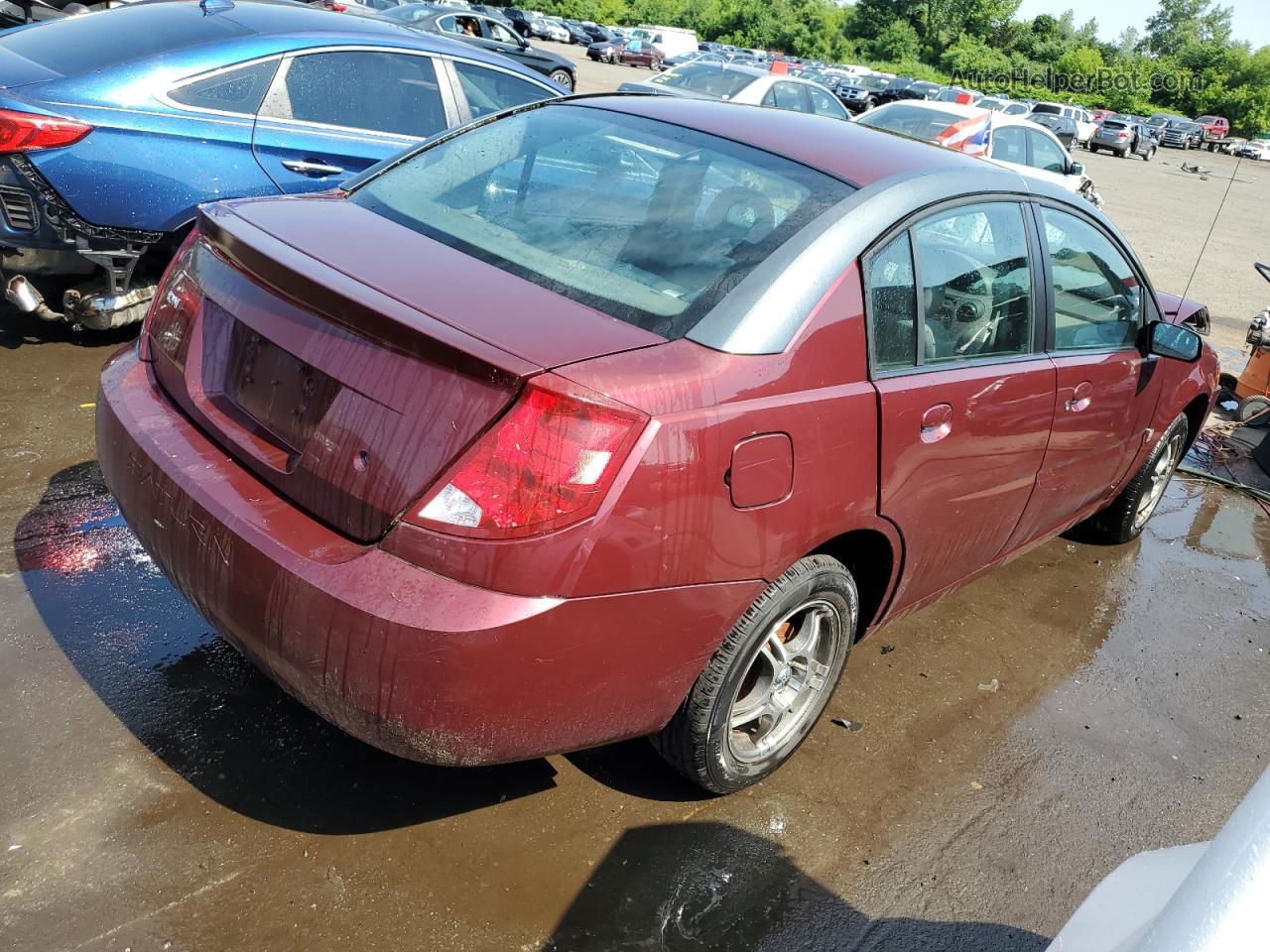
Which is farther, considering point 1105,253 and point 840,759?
point 1105,253

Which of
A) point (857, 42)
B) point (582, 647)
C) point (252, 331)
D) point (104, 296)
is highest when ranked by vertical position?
point (857, 42)

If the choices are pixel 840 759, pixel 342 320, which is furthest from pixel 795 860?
pixel 342 320

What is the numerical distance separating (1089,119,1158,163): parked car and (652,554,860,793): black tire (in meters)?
43.3

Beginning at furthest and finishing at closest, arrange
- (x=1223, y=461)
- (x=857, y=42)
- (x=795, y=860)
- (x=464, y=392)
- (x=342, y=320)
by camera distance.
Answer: (x=857, y=42) → (x=1223, y=461) → (x=795, y=860) → (x=342, y=320) → (x=464, y=392)

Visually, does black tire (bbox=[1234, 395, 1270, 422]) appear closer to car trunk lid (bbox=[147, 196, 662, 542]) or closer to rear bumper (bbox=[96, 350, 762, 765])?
rear bumper (bbox=[96, 350, 762, 765])

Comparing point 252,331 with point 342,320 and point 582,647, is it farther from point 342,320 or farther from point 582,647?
point 582,647

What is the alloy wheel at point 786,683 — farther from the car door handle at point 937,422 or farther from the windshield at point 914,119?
the windshield at point 914,119

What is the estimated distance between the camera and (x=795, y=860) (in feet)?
8.61

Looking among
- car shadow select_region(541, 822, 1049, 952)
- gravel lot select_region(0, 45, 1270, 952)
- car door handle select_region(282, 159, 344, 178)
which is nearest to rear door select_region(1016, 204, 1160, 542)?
gravel lot select_region(0, 45, 1270, 952)

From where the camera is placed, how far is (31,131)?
429 centimetres

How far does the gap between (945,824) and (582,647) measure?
4.49 feet

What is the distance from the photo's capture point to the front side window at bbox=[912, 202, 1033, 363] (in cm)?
A: 282

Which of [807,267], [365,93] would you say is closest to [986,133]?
[365,93]

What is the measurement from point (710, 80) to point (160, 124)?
10.0 meters
